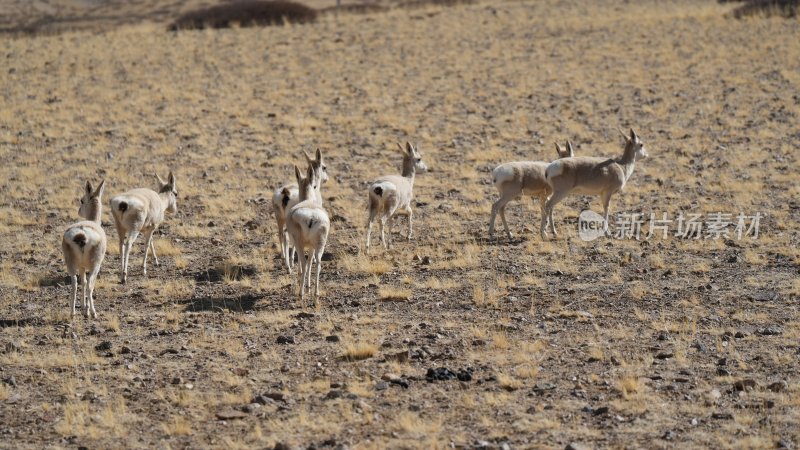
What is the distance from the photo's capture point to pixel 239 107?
28609 mm

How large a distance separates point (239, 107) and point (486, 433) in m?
20.7

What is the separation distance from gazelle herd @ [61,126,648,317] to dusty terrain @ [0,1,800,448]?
19.1 inches

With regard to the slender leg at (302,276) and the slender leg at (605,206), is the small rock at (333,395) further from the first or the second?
the slender leg at (605,206)

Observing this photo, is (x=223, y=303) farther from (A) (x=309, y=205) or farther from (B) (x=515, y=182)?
(B) (x=515, y=182)

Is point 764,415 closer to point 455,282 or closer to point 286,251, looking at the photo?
point 455,282

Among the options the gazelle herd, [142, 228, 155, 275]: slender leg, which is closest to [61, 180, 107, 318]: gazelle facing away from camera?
the gazelle herd

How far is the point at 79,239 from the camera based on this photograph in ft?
39.9

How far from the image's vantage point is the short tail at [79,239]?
478 inches

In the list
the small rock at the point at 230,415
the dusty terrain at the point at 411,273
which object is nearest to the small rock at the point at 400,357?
the dusty terrain at the point at 411,273

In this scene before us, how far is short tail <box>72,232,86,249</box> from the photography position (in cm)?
1215

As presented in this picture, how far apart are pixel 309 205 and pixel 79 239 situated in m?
2.96

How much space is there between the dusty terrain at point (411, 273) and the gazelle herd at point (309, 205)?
1.59ft

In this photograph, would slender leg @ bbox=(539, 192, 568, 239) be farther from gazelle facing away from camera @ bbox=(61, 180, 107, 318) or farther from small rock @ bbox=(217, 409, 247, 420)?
small rock @ bbox=(217, 409, 247, 420)

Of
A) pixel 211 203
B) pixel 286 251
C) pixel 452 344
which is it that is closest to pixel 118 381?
pixel 452 344
